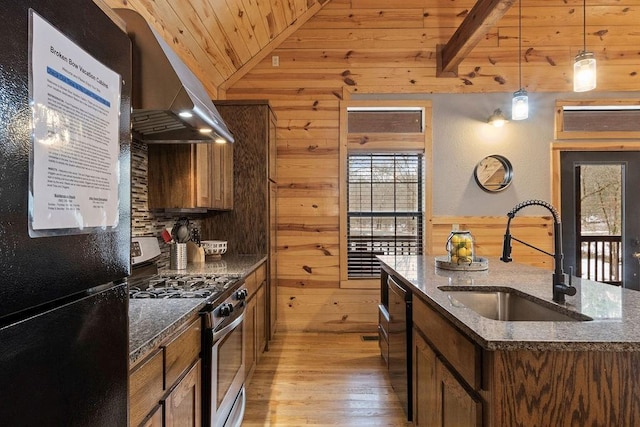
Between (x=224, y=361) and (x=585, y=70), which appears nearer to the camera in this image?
(x=224, y=361)

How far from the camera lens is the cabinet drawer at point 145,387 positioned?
1042 mm

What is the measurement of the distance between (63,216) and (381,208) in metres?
3.76

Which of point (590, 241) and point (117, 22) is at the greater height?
point (117, 22)

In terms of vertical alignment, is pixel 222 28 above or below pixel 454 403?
above

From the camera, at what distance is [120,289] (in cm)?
76

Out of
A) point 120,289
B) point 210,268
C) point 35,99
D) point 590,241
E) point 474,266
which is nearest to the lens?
point 35,99

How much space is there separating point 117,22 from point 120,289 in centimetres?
57

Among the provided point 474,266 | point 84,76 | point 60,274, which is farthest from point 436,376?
point 84,76

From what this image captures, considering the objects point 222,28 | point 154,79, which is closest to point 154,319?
point 154,79

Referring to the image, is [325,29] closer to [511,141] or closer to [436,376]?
[511,141]

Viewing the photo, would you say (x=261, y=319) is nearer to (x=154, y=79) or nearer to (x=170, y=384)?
(x=170, y=384)

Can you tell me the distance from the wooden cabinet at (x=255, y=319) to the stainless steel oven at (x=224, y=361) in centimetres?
22

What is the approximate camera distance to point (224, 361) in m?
1.89

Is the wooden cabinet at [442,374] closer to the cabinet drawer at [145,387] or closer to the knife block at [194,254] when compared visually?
the cabinet drawer at [145,387]
